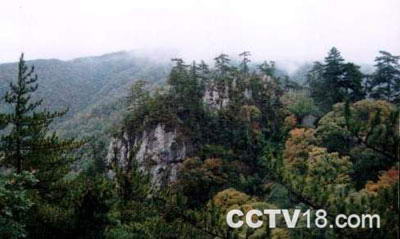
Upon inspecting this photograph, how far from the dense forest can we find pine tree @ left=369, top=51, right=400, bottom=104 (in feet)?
0.26

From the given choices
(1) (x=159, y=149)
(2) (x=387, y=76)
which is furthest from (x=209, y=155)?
(2) (x=387, y=76)

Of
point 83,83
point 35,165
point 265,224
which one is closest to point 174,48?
point 35,165

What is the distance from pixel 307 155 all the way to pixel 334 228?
23.3m

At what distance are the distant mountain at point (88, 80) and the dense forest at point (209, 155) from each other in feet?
4.25

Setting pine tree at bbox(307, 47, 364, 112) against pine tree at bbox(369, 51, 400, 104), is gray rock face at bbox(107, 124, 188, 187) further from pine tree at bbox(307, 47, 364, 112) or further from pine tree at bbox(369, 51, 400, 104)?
pine tree at bbox(369, 51, 400, 104)

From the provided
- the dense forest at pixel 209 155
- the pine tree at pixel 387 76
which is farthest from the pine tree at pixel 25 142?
the pine tree at pixel 387 76

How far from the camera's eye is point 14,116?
11.1m

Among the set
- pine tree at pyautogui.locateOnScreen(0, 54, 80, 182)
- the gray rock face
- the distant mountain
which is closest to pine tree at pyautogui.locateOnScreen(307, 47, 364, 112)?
the gray rock face

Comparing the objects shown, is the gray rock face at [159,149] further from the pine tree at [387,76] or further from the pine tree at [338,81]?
the pine tree at [387,76]

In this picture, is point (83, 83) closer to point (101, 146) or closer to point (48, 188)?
point (101, 146)

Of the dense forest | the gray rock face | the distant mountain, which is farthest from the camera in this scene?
the distant mountain

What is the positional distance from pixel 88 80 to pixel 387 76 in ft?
315

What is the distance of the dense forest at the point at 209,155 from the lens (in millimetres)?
5535

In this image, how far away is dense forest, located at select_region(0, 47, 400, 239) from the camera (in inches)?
218
